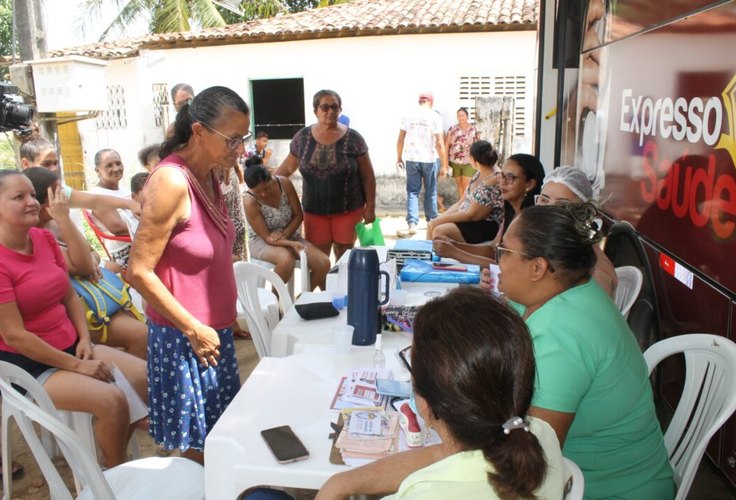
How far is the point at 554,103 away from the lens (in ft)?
19.2

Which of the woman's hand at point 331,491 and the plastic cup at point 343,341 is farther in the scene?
the plastic cup at point 343,341

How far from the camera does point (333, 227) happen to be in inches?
188

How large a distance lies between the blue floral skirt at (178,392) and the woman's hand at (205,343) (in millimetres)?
45

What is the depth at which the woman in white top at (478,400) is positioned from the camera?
1.01 m

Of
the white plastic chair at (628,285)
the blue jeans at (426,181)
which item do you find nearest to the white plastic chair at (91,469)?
the white plastic chair at (628,285)

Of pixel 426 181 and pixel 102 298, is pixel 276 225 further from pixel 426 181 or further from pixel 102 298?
pixel 426 181

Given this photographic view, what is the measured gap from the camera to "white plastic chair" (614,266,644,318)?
281 centimetres

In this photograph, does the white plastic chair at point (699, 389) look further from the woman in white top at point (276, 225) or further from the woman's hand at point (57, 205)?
the woman in white top at point (276, 225)

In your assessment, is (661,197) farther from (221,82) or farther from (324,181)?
(221,82)

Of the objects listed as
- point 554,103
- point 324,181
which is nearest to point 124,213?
point 324,181

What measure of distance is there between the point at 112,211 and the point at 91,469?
8.93 feet

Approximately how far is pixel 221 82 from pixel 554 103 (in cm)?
683

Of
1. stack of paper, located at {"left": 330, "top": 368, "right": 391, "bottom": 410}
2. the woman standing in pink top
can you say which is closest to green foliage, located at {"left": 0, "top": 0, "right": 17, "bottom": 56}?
the woman standing in pink top

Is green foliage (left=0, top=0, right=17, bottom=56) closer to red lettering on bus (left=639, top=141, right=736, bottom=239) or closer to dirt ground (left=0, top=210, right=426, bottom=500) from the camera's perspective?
dirt ground (left=0, top=210, right=426, bottom=500)
